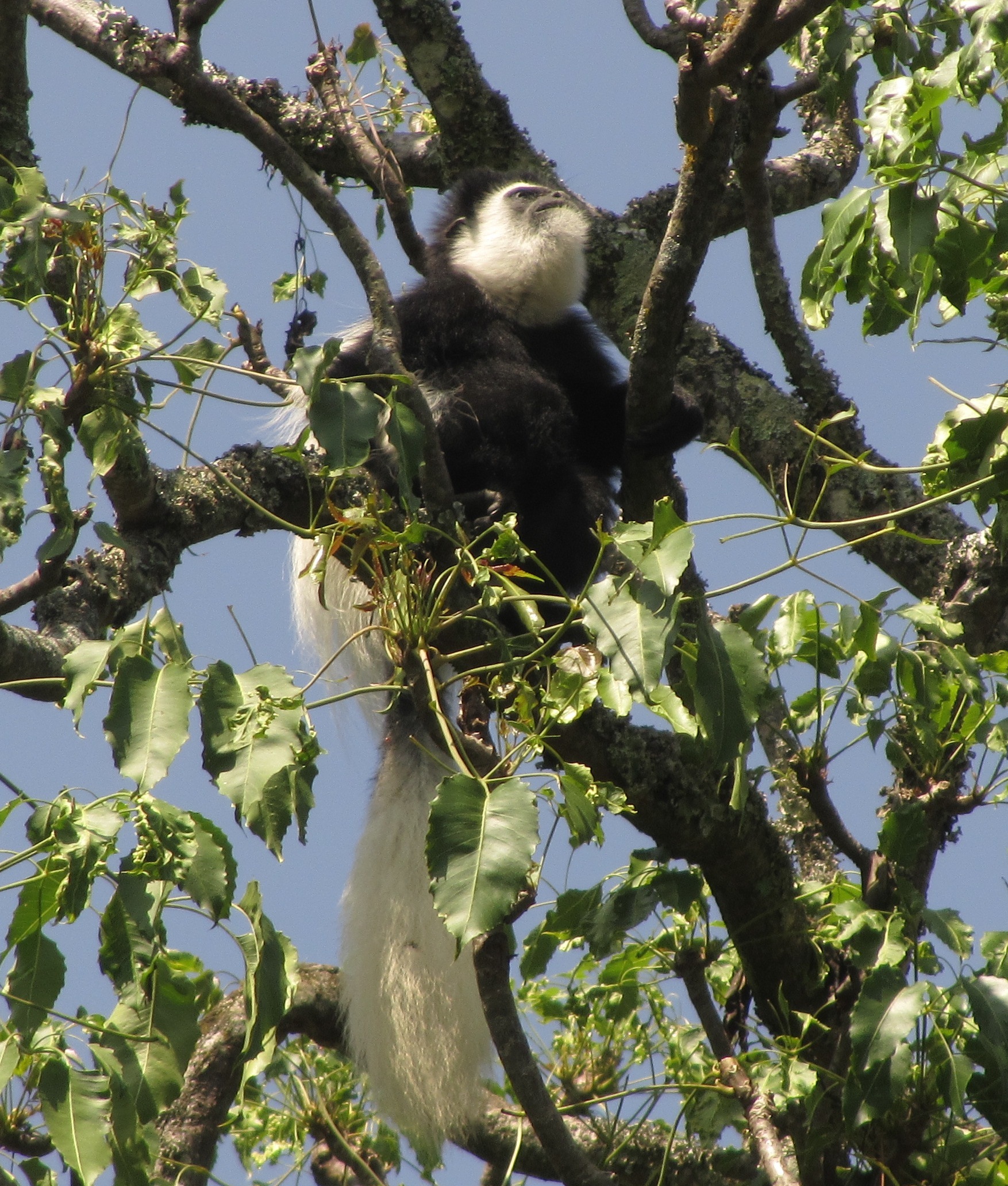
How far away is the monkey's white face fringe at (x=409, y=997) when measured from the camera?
1982 millimetres

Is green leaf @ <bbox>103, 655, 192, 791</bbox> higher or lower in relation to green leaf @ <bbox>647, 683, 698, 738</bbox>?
lower

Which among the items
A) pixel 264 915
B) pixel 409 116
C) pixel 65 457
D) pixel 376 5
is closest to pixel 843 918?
pixel 264 915

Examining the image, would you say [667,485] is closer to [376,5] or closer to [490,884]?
[490,884]

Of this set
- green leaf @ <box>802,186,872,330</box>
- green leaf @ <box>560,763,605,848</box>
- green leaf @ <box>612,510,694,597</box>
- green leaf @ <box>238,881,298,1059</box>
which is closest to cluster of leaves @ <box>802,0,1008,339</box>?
green leaf @ <box>802,186,872,330</box>

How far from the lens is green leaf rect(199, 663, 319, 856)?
108cm

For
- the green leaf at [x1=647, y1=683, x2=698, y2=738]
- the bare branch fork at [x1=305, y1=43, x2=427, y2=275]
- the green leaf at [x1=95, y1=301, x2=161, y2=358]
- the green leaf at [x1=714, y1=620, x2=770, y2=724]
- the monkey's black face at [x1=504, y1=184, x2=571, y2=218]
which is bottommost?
the green leaf at [x1=647, y1=683, x2=698, y2=738]

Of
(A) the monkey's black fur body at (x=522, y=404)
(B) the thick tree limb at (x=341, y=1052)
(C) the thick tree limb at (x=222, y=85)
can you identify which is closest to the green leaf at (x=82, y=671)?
(C) the thick tree limb at (x=222, y=85)

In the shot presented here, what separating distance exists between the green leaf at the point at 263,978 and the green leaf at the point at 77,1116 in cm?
14

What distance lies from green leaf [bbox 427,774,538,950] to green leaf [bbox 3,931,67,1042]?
0.35m

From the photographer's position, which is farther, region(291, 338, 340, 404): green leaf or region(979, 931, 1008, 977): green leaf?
region(979, 931, 1008, 977): green leaf

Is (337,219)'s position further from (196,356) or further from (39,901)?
(39,901)

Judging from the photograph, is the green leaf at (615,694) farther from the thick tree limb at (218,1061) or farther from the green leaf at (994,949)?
the thick tree limb at (218,1061)

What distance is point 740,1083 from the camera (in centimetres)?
184

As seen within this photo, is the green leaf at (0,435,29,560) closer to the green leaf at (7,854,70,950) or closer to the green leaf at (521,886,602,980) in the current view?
the green leaf at (7,854,70,950)
